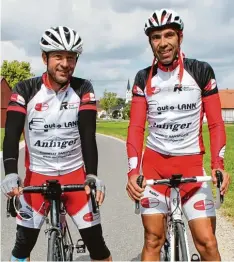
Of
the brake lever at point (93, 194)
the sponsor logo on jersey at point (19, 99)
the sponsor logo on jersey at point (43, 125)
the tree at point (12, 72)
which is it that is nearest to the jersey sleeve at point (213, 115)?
the brake lever at point (93, 194)

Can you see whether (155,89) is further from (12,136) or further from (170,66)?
(12,136)

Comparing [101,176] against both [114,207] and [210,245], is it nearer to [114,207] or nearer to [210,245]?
[114,207]

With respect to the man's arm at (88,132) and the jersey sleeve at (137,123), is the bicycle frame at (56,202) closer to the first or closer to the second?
the man's arm at (88,132)

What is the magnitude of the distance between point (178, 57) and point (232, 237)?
132 inches

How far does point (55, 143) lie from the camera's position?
159 inches

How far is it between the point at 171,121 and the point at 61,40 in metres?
1.16

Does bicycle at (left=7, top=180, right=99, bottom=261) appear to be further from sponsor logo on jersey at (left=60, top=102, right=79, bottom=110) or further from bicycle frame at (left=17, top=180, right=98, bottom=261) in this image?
sponsor logo on jersey at (left=60, top=102, right=79, bottom=110)

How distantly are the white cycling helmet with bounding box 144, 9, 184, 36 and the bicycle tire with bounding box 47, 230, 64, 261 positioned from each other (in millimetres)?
1908

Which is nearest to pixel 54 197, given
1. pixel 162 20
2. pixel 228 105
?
pixel 162 20

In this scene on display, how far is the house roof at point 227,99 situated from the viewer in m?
112

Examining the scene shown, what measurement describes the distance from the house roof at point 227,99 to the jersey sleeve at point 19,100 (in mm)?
108526

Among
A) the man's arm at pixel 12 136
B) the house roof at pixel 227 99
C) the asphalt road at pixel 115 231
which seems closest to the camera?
the man's arm at pixel 12 136

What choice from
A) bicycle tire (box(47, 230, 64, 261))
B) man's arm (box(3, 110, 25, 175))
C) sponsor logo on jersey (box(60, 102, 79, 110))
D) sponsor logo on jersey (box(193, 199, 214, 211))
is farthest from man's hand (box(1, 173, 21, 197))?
sponsor logo on jersey (box(193, 199, 214, 211))

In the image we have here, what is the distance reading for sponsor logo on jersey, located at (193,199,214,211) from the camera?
394 centimetres
